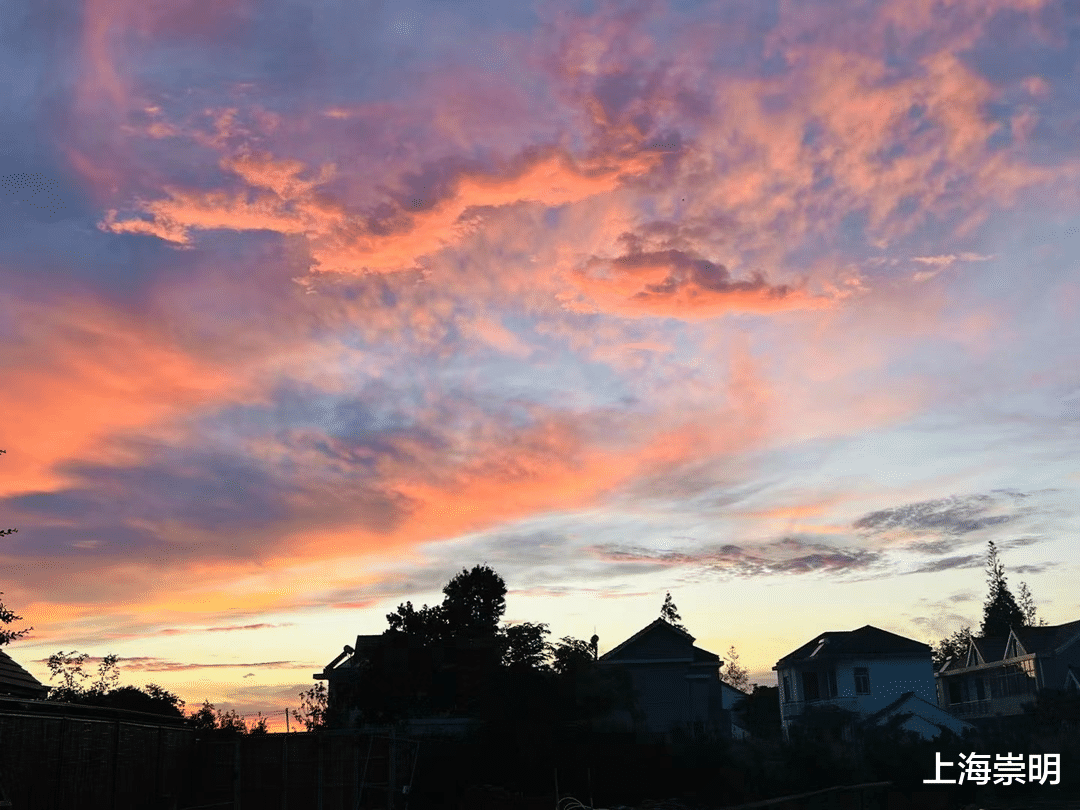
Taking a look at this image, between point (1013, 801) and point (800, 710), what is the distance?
36200 mm

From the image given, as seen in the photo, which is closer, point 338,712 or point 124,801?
point 124,801

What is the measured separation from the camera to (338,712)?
6406 cm

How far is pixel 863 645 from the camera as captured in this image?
77.4 m

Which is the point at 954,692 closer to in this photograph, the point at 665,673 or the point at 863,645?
the point at 863,645

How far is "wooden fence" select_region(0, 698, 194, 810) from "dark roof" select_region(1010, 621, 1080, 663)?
7247 centimetres

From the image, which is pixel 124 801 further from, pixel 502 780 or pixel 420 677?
pixel 420 677

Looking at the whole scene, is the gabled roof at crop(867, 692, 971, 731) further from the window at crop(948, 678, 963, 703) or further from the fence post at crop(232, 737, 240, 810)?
the fence post at crop(232, 737, 240, 810)

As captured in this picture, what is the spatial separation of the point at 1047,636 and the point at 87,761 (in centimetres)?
8005

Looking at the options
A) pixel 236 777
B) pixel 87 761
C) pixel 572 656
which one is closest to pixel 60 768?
pixel 87 761

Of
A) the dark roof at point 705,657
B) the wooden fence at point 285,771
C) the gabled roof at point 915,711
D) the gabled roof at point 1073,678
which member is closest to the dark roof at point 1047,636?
the gabled roof at point 1073,678

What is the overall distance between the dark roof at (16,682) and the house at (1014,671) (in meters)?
65.4

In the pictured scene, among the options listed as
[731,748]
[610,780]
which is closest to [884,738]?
[731,748]

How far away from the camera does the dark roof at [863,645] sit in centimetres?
7662

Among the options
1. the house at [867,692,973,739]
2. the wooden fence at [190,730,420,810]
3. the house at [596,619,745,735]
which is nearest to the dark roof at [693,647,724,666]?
the house at [596,619,745,735]
